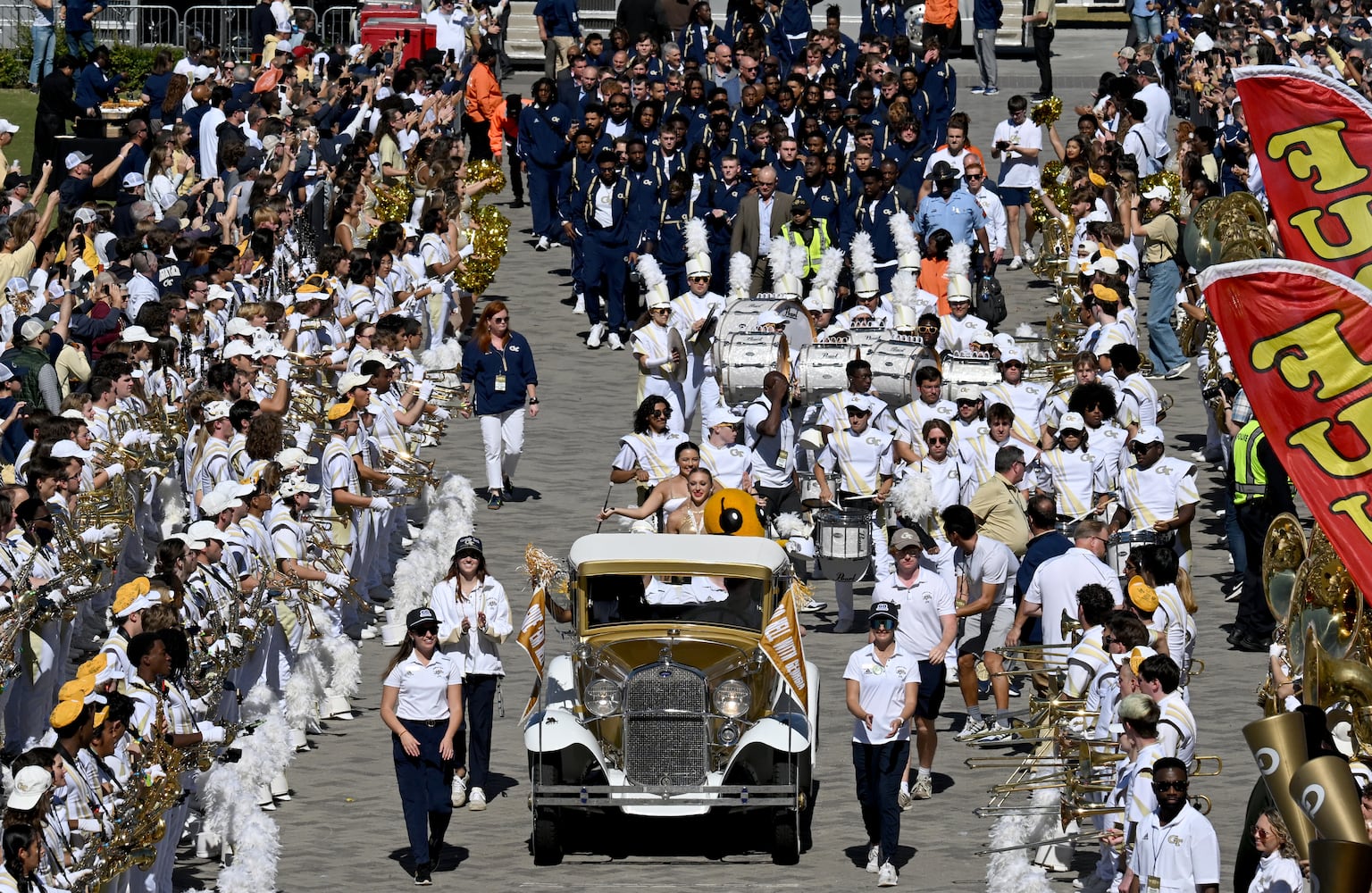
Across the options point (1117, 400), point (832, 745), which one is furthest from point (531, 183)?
point (832, 745)

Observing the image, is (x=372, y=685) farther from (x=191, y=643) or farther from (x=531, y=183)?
(x=531, y=183)

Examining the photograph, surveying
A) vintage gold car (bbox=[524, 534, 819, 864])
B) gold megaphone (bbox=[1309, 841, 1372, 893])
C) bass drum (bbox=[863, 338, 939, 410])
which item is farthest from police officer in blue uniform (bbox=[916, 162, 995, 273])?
gold megaphone (bbox=[1309, 841, 1372, 893])

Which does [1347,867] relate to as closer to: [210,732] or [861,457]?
[210,732]

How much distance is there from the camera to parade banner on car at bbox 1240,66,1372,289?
10.1 metres

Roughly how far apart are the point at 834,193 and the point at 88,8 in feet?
47.4

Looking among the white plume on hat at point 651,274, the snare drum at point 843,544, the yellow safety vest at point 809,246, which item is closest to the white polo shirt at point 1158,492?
the snare drum at point 843,544

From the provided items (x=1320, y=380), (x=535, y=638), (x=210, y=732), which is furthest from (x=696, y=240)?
(x=1320, y=380)

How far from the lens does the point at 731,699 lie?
15.2 metres

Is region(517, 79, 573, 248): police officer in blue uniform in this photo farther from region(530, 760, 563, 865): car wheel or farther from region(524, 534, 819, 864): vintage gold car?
region(530, 760, 563, 865): car wheel

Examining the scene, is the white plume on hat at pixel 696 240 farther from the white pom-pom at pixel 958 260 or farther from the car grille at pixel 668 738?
the car grille at pixel 668 738

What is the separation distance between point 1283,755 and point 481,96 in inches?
963

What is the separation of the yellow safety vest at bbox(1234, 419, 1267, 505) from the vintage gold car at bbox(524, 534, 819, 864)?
14.3 feet

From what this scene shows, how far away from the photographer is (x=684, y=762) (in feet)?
49.6

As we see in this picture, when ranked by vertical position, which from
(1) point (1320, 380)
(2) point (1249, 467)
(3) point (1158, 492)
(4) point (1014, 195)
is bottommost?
(3) point (1158, 492)
